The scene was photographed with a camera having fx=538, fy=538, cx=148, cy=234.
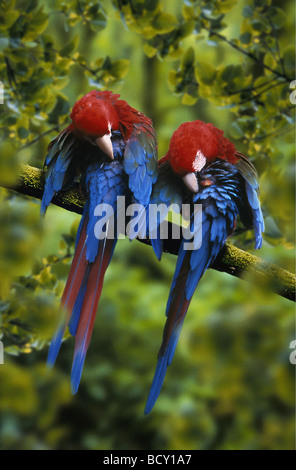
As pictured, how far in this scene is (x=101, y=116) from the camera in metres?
0.60

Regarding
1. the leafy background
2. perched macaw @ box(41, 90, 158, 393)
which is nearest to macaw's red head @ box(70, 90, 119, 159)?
perched macaw @ box(41, 90, 158, 393)

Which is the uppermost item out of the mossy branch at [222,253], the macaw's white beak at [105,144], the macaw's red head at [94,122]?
the macaw's red head at [94,122]

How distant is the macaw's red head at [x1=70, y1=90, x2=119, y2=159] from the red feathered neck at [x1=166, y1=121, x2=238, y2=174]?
73 mm

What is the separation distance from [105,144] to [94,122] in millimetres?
27

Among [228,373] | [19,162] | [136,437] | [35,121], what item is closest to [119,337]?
[136,437]

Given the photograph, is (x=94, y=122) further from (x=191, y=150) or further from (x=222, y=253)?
(x=222, y=253)

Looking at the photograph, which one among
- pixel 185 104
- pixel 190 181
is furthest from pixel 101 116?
pixel 185 104

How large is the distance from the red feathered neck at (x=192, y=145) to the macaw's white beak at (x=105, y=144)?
0.22ft

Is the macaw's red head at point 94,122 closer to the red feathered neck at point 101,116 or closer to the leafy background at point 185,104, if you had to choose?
the red feathered neck at point 101,116

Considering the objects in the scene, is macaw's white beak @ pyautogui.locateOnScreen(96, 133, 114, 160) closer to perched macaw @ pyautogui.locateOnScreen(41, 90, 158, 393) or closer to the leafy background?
perched macaw @ pyautogui.locateOnScreen(41, 90, 158, 393)

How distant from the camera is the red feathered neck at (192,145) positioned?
0.60 metres

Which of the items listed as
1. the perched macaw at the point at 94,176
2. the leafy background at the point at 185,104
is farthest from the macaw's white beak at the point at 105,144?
the leafy background at the point at 185,104

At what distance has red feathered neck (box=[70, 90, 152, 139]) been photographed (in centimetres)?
60

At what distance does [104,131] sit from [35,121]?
0.34 metres
